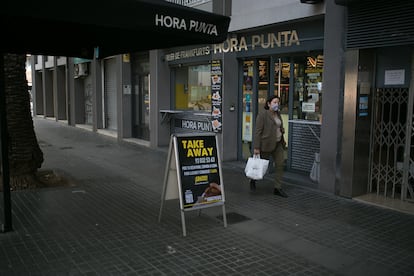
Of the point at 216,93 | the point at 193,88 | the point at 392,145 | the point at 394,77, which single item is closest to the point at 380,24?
the point at 394,77

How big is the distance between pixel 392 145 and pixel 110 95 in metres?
12.7

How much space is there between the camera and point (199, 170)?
17.9 feet

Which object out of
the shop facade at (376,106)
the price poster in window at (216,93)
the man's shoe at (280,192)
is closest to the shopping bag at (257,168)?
the man's shoe at (280,192)

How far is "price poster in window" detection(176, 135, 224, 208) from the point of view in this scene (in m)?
5.33

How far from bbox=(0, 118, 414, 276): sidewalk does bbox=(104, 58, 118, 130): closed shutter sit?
935 centimetres

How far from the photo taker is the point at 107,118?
17.5m

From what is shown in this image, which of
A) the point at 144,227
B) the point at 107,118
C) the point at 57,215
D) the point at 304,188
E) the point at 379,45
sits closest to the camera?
the point at 144,227

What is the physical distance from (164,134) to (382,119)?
23.7 feet

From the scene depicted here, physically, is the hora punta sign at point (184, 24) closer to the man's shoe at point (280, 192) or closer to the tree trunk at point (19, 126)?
the man's shoe at point (280, 192)

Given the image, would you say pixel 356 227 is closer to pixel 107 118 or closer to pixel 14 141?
pixel 14 141

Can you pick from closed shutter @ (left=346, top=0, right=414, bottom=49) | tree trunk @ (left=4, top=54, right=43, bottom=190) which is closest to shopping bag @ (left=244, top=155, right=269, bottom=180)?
closed shutter @ (left=346, top=0, right=414, bottom=49)

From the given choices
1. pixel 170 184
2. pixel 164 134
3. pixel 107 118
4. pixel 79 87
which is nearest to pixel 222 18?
pixel 170 184

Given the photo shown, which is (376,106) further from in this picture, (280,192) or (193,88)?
(193,88)

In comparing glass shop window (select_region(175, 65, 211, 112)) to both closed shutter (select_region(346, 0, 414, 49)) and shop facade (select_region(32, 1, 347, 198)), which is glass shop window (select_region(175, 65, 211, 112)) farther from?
closed shutter (select_region(346, 0, 414, 49))
